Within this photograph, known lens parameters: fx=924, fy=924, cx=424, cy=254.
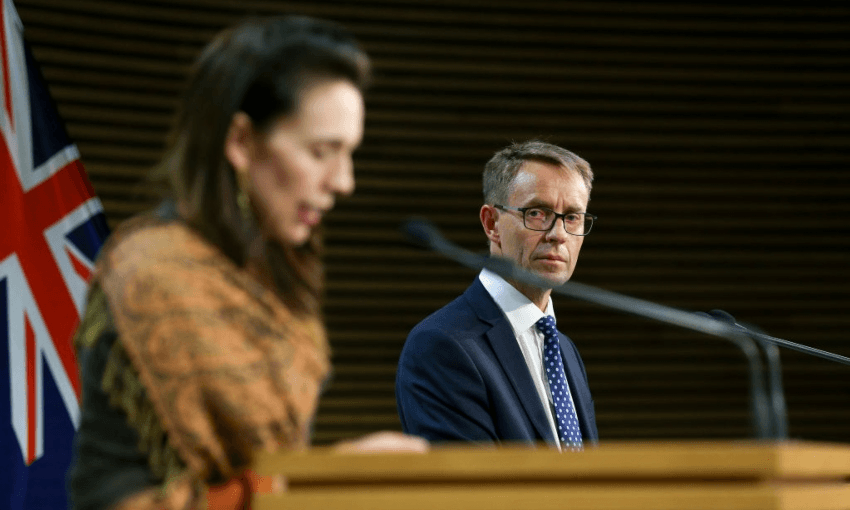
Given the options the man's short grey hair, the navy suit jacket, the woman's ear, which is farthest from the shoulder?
the man's short grey hair

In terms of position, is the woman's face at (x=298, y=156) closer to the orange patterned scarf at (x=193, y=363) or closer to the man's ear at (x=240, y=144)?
the man's ear at (x=240, y=144)

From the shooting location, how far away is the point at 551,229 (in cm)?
298

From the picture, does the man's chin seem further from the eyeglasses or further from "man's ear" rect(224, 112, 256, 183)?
"man's ear" rect(224, 112, 256, 183)

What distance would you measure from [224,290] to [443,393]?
4.48 feet

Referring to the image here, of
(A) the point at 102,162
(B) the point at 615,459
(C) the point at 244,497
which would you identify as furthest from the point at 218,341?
(A) the point at 102,162

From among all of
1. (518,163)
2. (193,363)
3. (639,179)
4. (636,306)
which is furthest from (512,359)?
(639,179)

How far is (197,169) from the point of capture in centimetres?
137

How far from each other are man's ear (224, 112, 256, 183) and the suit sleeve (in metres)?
1.31

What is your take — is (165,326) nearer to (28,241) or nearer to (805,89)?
(28,241)

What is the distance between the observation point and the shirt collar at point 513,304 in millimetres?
2786

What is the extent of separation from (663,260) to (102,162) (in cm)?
314

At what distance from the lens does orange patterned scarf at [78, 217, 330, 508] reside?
4.03ft

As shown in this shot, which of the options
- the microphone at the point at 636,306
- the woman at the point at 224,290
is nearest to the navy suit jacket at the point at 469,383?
the microphone at the point at 636,306

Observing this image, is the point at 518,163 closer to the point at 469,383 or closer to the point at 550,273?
the point at 550,273
